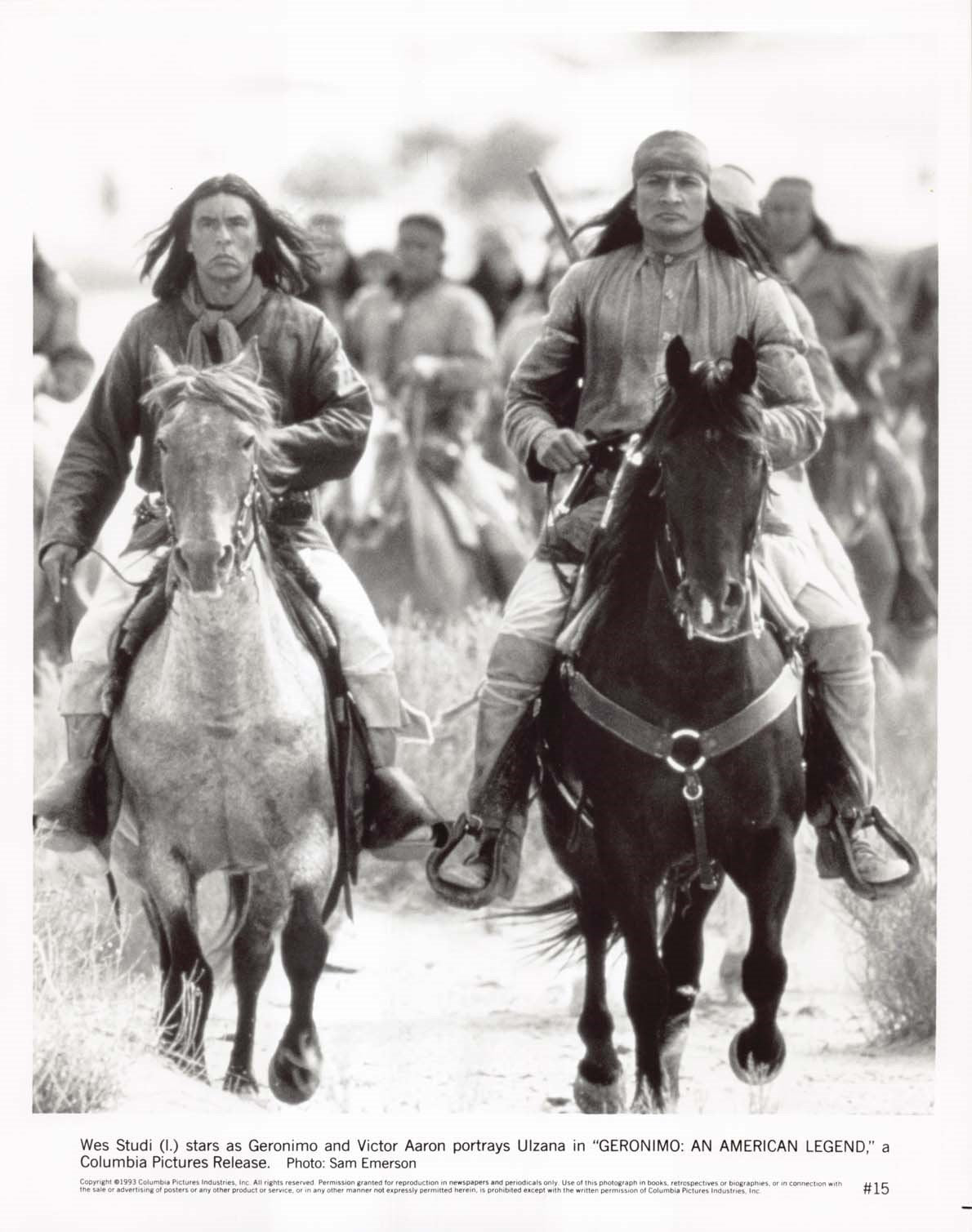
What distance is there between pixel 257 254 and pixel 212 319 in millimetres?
278

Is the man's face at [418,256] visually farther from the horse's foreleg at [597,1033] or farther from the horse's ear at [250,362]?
the horse's foreleg at [597,1033]

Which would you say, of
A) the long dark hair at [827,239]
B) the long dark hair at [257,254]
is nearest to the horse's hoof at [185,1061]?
the long dark hair at [257,254]

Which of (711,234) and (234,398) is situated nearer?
(234,398)

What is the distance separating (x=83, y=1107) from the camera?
449 inches

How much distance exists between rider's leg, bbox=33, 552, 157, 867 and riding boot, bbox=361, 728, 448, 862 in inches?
36.5

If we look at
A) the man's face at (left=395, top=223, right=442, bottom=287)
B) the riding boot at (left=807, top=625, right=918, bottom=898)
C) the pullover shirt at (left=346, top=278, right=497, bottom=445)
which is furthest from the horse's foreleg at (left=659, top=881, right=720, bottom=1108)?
the man's face at (left=395, top=223, right=442, bottom=287)

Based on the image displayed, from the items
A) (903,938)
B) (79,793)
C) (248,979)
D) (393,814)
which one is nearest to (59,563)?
(79,793)

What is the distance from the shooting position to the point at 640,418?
37.0 ft

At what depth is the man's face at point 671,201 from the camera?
11250mm

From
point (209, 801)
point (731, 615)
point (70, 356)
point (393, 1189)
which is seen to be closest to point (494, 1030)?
point (393, 1189)

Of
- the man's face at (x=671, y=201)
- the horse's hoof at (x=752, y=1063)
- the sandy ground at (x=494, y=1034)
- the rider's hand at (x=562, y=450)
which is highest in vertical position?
the man's face at (x=671, y=201)

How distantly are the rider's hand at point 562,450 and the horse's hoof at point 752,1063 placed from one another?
1.95m

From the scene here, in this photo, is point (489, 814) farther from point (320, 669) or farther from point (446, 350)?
point (446, 350)

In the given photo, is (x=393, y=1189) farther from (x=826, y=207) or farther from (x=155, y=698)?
(x=826, y=207)
